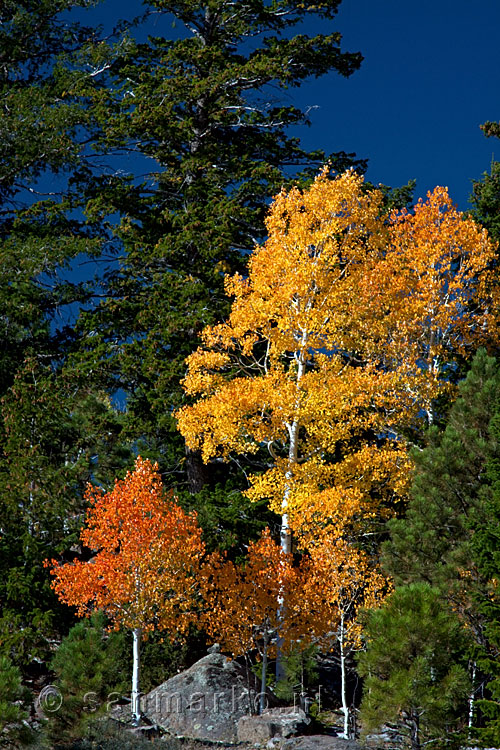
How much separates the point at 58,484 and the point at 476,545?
856cm

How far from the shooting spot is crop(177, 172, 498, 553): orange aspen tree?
1831 centimetres

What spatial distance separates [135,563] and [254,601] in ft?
7.85

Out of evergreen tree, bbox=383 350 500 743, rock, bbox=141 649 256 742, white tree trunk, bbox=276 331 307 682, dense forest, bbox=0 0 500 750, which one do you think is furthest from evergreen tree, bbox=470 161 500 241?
rock, bbox=141 649 256 742

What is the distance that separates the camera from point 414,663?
416 inches

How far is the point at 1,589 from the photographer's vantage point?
16344 mm

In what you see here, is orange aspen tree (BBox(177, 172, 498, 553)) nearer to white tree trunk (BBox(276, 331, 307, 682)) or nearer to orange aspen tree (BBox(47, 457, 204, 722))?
white tree trunk (BBox(276, 331, 307, 682))

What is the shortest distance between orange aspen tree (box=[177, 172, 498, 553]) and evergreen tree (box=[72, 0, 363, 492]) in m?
1.84

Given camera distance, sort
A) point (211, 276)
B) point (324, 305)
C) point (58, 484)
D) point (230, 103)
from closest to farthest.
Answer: point (58, 484)
point (324, 305)
point (211, 276)
point (230, 103)

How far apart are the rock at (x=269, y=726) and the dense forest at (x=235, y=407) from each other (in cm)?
101

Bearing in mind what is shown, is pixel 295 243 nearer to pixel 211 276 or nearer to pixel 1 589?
pixel 211 276

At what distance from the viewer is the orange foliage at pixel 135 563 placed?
1521 centimetres

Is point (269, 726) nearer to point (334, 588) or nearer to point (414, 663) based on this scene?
point (334, 588)

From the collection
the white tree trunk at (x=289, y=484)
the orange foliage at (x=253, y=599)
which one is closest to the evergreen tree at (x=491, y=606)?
the orange foliage at (x=253, y=599)

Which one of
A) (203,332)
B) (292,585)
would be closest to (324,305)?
(203,332)
